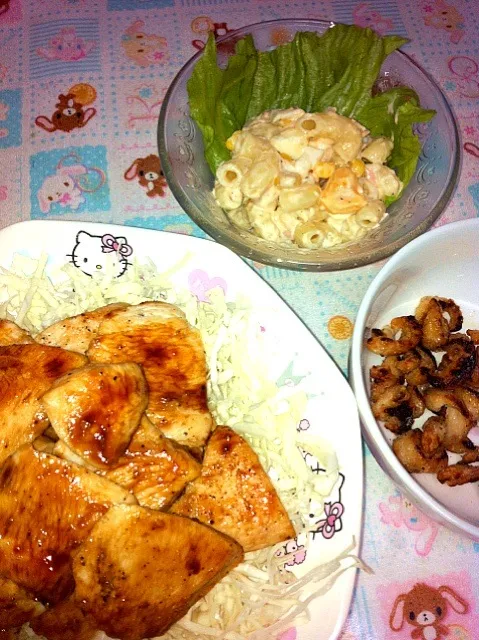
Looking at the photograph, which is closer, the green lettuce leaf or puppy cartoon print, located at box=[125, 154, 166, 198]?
the green lettuce leaf

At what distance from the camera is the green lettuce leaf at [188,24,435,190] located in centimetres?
215

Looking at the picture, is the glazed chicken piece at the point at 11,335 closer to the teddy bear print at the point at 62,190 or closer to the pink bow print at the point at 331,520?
the teddy bear print at the point at 62,190

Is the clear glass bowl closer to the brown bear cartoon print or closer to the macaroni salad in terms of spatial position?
the macaroni salad

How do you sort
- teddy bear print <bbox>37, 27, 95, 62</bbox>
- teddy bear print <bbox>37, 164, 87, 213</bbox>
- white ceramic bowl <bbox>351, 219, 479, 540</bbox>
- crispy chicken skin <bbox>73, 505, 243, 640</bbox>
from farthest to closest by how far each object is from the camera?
teddy bear print <bbox>37, 27, 95, 62</bbox> → teddy bear print <bbox>37, 164, 87, 213</bbox> → white ceramic bowl <bbox>351, 219, 479, 540</bbox> → crispy chicken skin <bbox>73, 505, 243, 640</bbox>

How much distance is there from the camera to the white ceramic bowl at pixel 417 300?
155cm

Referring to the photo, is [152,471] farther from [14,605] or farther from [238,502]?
[14,605]

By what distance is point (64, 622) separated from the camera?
136 cm

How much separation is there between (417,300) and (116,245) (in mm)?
1033

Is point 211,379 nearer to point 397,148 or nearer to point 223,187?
point 223,187

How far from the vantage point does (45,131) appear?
96.4 inches

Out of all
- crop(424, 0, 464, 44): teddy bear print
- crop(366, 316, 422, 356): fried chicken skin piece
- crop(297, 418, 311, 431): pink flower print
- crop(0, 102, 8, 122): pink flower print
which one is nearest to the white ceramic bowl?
crop(366, 316, 422, 356): fried chicken skin piece

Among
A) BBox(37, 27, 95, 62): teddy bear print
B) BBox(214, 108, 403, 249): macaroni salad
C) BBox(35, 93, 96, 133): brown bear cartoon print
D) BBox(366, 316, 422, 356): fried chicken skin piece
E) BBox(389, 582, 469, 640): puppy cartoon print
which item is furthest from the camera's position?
BBox(37, 27, 95, 62): teddy bear print

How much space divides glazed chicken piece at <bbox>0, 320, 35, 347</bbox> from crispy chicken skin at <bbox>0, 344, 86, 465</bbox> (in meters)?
0.07

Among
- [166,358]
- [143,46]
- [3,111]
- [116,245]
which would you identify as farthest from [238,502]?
[143,46]
